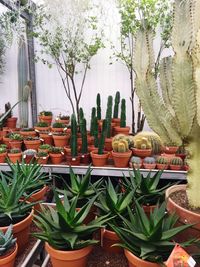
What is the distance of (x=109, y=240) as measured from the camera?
1.20 metres

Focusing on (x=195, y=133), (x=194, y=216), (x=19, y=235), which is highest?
(x=195, y=133)

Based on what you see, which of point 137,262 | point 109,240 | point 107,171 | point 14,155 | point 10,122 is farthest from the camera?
point 10,122

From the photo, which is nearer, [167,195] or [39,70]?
[167,195]

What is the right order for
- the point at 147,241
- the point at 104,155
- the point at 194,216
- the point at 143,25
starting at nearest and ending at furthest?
the point at 147,241, the point at 194,216, the point at 143,25, the point at 104,155

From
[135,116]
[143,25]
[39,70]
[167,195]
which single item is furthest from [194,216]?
[39,70]

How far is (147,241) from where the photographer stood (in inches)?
38.8

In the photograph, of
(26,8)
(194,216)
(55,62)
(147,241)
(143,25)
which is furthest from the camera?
(55,62)

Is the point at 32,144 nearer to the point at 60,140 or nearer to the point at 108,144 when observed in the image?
the point at 60,140

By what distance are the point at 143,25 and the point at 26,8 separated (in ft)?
8.60

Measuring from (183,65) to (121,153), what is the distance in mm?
1577

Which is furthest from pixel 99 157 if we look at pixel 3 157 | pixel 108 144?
pixel 3 157

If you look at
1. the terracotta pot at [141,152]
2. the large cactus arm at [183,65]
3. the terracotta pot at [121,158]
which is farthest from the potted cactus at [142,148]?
the large cactus arm at [183,65]

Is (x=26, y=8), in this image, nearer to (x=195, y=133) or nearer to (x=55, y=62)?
(x=55, y=62)

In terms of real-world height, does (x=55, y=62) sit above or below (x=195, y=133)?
above
